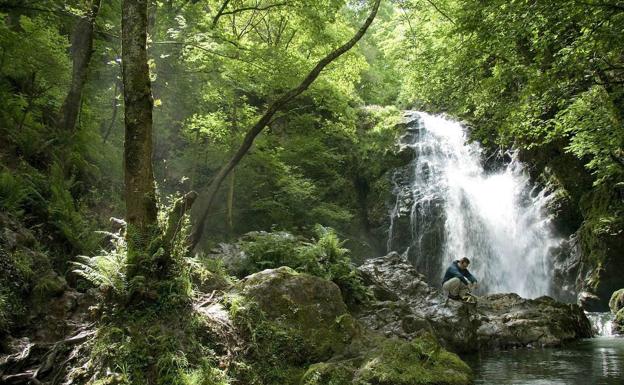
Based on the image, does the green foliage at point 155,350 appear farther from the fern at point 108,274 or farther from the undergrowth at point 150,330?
the fern at point 108,274

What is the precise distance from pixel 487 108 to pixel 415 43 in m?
3.13

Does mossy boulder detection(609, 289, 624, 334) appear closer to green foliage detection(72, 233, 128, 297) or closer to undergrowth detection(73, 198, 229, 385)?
undergrowth detection(73, 198, 229, 385)

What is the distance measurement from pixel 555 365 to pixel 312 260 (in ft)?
15.2

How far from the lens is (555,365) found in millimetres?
7559

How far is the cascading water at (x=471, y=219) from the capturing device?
18109 mm

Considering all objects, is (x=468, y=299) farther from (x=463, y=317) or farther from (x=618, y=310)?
(x=618, y=310)

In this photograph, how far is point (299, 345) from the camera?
5.65 metres

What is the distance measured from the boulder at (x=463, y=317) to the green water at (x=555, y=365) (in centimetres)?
Result: 53

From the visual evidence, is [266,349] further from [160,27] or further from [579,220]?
[579,220]

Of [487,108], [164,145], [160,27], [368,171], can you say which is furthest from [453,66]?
[368,171]

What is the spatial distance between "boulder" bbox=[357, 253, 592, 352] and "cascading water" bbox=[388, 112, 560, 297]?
19.5 ft

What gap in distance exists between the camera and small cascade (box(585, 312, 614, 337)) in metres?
12.2

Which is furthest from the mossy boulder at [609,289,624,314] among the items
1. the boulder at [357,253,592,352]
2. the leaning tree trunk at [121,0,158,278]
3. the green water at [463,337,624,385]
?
the leaning tree trunk at [121,0,158,278]

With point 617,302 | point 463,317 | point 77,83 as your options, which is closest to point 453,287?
point 463,317
